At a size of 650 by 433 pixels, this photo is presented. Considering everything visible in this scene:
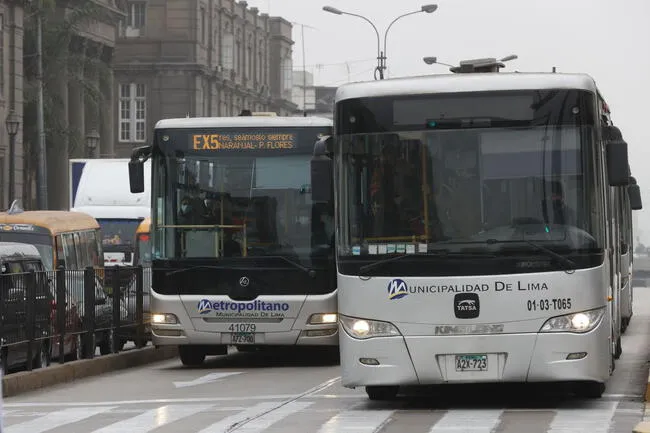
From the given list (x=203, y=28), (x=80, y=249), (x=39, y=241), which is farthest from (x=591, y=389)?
(x=203, y=28)

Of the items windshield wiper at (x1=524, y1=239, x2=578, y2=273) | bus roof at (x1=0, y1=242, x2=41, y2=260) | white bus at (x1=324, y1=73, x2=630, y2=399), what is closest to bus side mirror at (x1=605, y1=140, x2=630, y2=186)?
white bus at (x1=324, y1=73, x2=630, y2=399)

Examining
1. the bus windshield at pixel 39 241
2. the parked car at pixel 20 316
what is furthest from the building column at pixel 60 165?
the parked car at pixel 20 316

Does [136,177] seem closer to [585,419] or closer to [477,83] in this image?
[477,83]

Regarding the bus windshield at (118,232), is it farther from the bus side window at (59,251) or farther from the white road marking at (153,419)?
the white road marking at (153,419)

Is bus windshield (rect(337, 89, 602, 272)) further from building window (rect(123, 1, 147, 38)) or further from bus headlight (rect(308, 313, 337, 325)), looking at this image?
building window (rect(123, 1, 147, 38))

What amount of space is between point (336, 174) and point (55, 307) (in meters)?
7.25

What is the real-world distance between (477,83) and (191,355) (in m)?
9.71

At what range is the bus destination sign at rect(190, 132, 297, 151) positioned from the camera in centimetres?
2247

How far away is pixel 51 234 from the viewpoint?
30.0m

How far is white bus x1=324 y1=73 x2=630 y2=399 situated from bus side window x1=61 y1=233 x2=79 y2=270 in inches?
635

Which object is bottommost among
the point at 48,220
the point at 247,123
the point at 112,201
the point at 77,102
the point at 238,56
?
the point at 48,220

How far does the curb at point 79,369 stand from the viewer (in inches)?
754

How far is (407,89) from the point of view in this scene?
50.1 ft

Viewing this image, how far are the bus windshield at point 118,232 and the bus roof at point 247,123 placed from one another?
18.1 m
